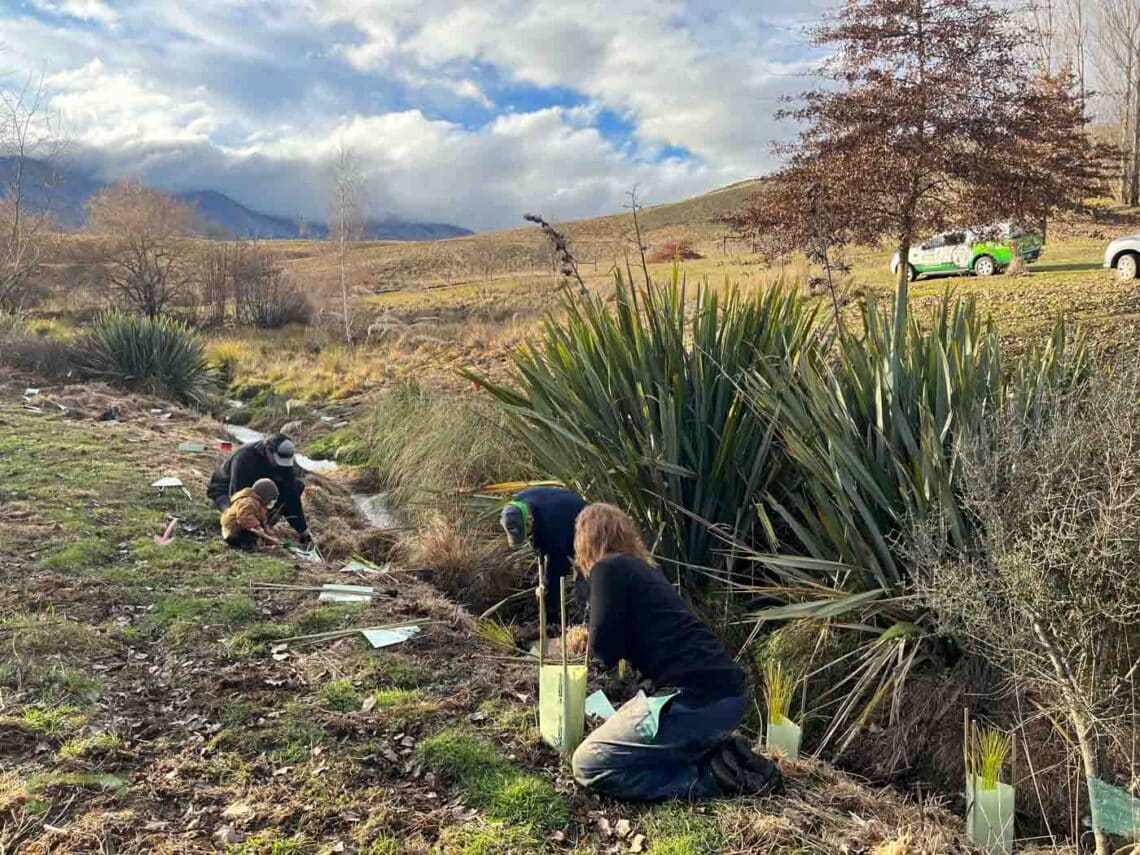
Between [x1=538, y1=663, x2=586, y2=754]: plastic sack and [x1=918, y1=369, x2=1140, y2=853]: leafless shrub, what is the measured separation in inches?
65.4

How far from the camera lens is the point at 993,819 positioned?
3.28 meters

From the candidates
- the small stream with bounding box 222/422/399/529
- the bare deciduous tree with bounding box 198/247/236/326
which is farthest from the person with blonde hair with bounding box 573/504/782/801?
the bare deciduous tree with bounding box 198/247/236/326

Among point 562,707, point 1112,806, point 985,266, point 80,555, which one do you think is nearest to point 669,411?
point 562,707

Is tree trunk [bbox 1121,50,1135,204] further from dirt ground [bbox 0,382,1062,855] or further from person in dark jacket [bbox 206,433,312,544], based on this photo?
dirt ground [bbox 0,382,1062,855]

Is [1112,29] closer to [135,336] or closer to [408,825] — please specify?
[135,336]

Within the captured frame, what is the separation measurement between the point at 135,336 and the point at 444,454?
1175cm

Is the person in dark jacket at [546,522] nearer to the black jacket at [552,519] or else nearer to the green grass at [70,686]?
the black jacket at [552,519]

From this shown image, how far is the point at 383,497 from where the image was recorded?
10.3m

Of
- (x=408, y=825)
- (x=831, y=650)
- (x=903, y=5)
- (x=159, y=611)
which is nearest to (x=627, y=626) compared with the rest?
(x=408, y=825)

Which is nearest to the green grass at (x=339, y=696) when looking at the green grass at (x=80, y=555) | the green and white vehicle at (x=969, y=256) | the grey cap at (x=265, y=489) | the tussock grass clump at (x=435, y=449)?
the tussock grass clump at (x=435, y=449)

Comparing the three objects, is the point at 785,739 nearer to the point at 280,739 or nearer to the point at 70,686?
the point at 280,739

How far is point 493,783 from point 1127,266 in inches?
653

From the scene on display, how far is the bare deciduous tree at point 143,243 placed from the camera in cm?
3169

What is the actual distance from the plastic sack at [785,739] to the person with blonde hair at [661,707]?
0.39m
